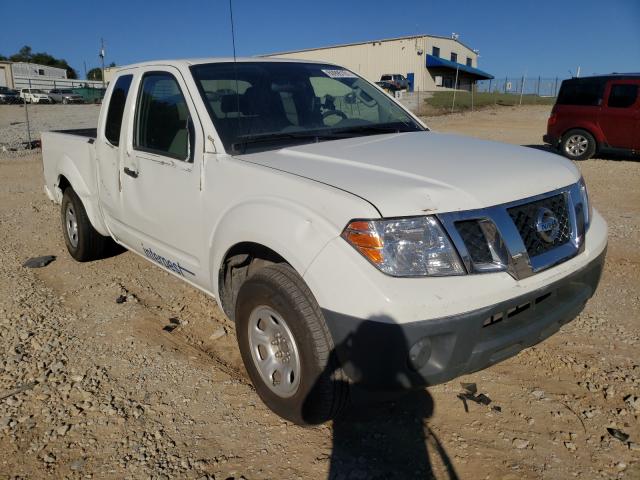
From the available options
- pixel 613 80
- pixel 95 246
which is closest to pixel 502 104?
pixel 613 80

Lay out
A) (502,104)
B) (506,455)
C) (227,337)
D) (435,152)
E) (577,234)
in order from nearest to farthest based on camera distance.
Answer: (506,455) < (577,234) < (435,152) < (227,337) < (502,104)

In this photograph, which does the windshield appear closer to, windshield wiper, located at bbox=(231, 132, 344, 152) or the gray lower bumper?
windshield wiper, located at bbox=(231, 132, 344, 152)

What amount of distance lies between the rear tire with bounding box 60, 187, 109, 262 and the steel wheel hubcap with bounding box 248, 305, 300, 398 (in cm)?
287

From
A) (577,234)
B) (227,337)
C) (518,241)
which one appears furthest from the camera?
(227,337)

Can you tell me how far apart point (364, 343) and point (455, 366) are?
1.38 feet

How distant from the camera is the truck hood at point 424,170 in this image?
2303 mm

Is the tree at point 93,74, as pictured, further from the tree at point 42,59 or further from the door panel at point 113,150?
the door panel at point 113,150

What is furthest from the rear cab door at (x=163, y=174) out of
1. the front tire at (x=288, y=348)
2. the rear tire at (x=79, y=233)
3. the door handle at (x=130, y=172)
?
the rear tire at (x=79, y=233)

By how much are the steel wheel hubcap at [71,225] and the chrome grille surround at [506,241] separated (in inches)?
161

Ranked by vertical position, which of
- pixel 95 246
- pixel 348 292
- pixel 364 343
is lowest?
pixel 95 246

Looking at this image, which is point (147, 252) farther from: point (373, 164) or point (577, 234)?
point (577, 234)

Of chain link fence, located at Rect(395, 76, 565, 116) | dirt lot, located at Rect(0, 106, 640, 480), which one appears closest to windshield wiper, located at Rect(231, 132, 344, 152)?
dirt lot, located at Rect(0, 106, 640, 480)

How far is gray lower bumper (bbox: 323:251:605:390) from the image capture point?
2.16m

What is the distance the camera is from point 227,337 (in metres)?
3.87
